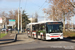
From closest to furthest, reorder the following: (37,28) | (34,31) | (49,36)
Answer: (49,36) → (37,28) → (34,31)

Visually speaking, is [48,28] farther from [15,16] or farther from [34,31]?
[15,16]

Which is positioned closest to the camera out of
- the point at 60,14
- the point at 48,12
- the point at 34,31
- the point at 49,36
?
the point at 49,36

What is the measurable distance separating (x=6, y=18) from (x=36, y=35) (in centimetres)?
5820

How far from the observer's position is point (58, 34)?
20203mm

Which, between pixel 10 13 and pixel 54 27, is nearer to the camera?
pixel 54 27

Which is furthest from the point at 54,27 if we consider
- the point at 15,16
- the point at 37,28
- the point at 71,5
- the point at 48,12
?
the point at 15,16

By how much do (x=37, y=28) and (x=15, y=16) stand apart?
6447 centimetres

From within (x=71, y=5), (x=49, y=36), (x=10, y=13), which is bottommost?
(x=49, y=36)

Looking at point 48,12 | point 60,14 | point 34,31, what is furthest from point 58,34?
point 48,12

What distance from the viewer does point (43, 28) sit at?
2125 cm

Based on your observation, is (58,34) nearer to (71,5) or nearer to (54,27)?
(54,27)

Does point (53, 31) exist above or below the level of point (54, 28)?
below

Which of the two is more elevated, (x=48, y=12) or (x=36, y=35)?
(x=48, y=12)

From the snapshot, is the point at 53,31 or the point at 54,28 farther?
the point at 54,28
